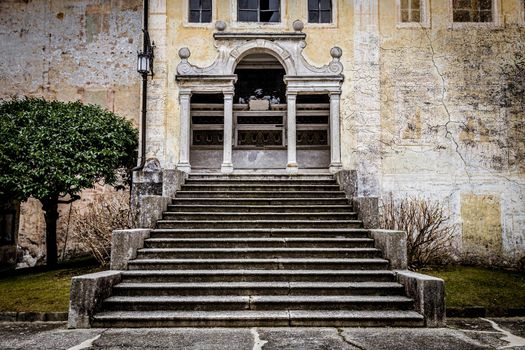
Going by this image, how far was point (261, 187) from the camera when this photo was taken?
32.1ft

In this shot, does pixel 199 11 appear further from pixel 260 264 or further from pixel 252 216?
pixel 260 264

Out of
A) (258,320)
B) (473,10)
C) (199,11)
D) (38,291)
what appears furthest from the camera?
(199,11)

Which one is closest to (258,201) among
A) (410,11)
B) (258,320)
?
(258,320)

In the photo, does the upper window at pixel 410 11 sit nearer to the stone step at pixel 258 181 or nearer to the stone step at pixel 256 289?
the stone step at pixel 258 181

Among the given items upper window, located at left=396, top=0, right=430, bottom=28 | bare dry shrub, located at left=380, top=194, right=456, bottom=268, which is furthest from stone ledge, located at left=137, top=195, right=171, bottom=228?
upper window, located at left=396, top=0, right=430, bottom=28

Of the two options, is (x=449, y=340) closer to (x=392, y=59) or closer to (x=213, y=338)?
(x=213, y=338)

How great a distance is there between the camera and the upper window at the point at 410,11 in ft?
38.4

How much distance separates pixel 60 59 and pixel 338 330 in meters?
12.7


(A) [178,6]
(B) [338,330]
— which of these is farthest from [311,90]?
(B) [338,330]

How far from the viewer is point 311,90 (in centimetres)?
1147

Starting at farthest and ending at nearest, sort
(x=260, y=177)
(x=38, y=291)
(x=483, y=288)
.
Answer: (x=260, y=177), (x=483, y=288), (x=38, y=291)

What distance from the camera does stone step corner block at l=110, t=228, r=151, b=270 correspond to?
7156 mm

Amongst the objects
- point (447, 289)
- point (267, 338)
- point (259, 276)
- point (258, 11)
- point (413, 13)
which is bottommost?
point (267, 338)

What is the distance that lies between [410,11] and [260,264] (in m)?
→ 7.89
